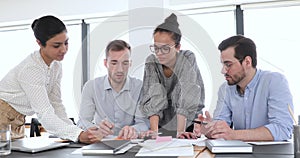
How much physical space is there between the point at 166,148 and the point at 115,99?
1.07 feet

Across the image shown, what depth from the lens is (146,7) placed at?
1222mm

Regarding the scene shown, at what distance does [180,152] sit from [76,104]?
1.61 ft

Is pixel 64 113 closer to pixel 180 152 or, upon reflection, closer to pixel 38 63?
pixel 38 63

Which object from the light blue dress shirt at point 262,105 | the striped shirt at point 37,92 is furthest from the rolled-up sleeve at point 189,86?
the striped shirt at point 37,92

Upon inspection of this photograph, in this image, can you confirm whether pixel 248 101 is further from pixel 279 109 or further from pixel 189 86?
pixel 189 86

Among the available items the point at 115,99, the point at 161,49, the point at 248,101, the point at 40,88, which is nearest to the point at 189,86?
the point at 161,49

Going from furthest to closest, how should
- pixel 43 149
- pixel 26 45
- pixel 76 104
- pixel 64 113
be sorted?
pixel 26 45, pixel 64 113, pixel 76 104, pixel 43 149

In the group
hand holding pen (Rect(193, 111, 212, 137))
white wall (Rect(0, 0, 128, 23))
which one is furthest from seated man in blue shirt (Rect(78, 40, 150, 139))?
white wall (Rect(0, 0, 128, 23))

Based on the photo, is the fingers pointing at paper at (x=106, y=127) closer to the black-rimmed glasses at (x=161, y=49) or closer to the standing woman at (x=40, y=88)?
the standing woman at (x=40, y=88)

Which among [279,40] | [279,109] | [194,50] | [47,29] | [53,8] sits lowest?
[279,109]

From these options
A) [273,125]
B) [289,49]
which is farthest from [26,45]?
[273,125]

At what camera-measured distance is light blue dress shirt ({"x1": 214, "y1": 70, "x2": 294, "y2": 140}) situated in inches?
59.7

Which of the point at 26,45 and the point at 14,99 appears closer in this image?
the point at 14,99

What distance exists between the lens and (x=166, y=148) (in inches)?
47.7
